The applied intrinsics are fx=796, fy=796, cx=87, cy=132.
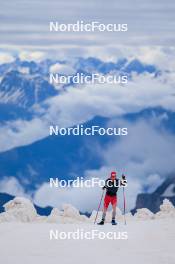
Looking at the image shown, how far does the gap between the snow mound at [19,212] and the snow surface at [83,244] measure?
0.26 feet

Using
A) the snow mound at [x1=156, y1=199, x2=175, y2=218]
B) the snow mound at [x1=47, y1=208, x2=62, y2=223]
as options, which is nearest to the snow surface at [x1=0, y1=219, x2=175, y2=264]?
the snow mound at [x1=47, y1=208, x2=62, y2=223]

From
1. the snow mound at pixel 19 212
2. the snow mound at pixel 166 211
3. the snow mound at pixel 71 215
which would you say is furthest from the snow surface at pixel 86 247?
the snow mound at pixel 166 211

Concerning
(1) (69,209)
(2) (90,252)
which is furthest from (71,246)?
(1) (69,209)

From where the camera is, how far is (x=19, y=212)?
2970cm

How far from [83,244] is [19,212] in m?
6.99

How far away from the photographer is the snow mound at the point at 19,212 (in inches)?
1148

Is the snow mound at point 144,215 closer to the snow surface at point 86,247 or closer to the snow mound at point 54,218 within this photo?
the snow mound at point 54,218

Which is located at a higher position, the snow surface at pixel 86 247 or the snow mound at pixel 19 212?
the snow mound at pixel 19 212

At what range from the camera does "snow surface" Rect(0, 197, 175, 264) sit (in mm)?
21438

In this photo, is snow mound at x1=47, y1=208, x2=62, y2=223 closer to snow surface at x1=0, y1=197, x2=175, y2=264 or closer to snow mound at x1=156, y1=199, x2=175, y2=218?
snow surface at x1=0, y1=197, x2=175, y2=264

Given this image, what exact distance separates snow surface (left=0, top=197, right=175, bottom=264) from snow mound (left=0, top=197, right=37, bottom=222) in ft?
0.26

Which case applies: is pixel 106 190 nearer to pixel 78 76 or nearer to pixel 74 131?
pixel 74 131

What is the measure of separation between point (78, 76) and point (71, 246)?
626 centimetres

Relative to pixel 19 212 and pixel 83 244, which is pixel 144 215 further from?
pixel 83 244
